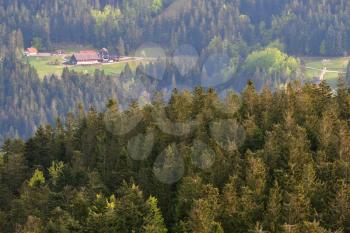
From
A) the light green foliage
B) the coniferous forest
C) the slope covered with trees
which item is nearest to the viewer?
the coniferous forest

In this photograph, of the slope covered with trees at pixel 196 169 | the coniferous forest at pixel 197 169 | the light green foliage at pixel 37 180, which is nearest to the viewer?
the coniferous forest at pixel 197 169

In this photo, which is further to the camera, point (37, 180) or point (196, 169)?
point (37, 180)

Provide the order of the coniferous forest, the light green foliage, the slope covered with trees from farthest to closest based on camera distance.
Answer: the light green foliage < the slope covered with trees < the coniferous forest

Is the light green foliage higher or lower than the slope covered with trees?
lower

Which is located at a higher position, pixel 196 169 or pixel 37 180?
pixel 196 169

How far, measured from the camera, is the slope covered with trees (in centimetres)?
4747

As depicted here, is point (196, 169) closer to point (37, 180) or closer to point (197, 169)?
point (197, 169)

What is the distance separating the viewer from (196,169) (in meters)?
57.1

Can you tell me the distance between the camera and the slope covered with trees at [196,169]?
47469 mm

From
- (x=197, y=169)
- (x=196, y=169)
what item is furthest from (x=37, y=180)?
(x=197, y=169)

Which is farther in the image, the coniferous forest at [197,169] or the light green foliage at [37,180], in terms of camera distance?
the light green foliage at [37,180]

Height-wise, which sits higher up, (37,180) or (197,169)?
(197,169)

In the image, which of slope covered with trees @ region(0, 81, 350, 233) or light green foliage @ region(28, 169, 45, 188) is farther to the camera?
light green foliage @ region(28, 169, 45, 188)

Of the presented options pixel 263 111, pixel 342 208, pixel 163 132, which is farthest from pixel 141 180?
pixel 342 208
